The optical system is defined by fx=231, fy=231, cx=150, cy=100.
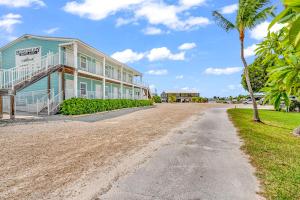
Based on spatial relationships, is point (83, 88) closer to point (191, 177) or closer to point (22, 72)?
point (22, 72)

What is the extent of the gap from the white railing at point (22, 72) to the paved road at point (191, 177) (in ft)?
42.0

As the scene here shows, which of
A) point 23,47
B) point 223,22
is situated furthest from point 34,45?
point 223,22

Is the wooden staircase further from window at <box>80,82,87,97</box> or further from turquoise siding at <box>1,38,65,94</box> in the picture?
window at <box>80,82,87,97</box>

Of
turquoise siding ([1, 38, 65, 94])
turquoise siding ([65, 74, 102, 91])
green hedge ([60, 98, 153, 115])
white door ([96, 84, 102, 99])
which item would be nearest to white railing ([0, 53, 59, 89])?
turquoise siding ([1, 38, 65, 94])

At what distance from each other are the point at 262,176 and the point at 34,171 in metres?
4.77

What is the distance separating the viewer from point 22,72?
1772 cm

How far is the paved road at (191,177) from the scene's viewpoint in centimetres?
384

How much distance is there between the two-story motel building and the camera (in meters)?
16.4

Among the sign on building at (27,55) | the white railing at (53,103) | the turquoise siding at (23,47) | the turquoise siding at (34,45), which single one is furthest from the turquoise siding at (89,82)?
the white railing at (53,103)

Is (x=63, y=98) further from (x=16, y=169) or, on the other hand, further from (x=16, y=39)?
(x=16, y=169)

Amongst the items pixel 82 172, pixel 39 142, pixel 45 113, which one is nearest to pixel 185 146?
pixel 82 172

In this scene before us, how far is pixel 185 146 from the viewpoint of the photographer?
24.5ft

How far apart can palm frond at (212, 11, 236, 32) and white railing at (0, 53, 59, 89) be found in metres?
13.4

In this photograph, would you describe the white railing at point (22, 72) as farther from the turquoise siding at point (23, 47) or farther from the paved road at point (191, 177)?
the paved road at point (191, 177)
